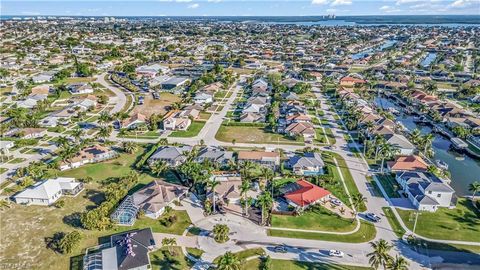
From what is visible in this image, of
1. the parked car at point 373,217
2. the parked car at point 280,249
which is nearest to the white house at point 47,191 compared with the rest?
the parked car at point 280,249

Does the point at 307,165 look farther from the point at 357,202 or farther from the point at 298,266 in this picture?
the point at 298,266

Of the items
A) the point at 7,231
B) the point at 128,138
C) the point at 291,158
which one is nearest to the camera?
the point at 7,231

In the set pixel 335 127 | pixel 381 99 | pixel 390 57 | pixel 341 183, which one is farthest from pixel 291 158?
pixel 390 57

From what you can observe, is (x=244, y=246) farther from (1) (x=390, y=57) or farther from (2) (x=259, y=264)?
(1) (x=390, y=57)

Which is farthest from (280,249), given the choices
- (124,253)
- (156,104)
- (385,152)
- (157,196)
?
(156,104)

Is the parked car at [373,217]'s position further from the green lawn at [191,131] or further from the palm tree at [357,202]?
the green lawn at [191,131]

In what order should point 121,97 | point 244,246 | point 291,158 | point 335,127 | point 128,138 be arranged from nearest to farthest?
point 244,246 → point 291,158 → point 128,138 → point 335,127 → point 121,97
